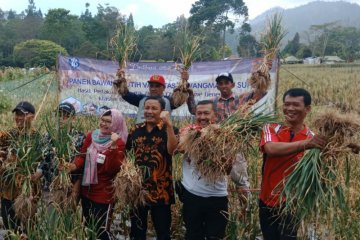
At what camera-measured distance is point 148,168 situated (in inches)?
121

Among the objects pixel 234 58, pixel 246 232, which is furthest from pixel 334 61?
pixel 246 232

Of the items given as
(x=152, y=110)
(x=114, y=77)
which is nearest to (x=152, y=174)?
(x=152, y=110)

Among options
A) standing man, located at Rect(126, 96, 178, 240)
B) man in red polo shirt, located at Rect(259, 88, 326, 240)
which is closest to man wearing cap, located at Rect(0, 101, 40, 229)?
standing man, located at Rect(126, 96, 178, 240)

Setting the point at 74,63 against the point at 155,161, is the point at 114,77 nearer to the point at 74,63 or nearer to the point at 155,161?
the point at 74,63

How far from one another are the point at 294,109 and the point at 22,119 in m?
2.02

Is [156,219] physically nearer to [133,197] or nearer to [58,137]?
[133,197]

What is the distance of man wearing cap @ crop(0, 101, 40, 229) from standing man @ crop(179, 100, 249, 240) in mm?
1095

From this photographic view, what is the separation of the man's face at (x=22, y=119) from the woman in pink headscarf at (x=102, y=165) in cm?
45

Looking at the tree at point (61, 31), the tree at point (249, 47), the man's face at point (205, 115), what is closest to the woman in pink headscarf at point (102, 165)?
the man's face at point (205, 115)

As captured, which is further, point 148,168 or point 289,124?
point 148,168

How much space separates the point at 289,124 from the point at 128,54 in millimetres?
2319

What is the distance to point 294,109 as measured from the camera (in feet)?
8.34

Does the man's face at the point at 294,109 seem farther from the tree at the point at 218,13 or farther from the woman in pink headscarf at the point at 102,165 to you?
the tree at the point at 218,13

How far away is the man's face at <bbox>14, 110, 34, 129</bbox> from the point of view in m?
3.16
